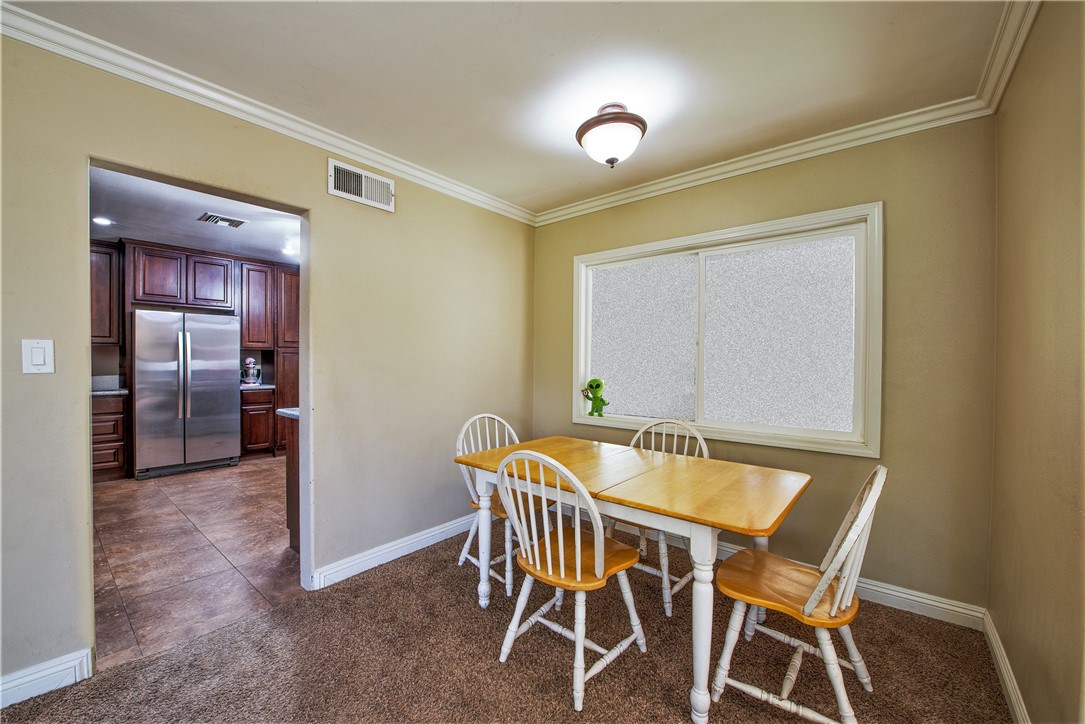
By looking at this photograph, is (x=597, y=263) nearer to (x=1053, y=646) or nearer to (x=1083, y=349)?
(x=1083, y=349)

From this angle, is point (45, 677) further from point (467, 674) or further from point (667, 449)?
point (667, 449)

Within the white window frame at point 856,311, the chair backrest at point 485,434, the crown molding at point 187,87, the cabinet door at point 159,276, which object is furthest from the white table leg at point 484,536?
the cabinet door at point 159,276

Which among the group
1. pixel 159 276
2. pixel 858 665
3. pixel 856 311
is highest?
pixel 159 276

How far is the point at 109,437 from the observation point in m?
4.57

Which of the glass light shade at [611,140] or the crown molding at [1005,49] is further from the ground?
the crown molding at [1005,49]

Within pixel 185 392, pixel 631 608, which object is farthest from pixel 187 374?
pixel 631 608

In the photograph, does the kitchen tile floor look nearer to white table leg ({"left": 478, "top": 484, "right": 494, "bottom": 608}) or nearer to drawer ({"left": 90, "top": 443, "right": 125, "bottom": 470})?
drawer ({"left": 90, "top": 443, "right": 125, "bottom": 470})

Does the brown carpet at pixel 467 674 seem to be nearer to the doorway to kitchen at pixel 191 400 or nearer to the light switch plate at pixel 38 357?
the doorway to kitchen at pixel 191 400

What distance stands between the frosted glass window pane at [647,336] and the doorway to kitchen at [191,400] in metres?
2.19

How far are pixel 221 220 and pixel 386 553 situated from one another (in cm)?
337

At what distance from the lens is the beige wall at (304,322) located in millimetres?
1665

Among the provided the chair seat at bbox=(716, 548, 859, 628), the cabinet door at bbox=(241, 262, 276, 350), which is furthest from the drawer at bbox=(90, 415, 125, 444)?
the chair seat at bbox=(716, 548, 859, 628)

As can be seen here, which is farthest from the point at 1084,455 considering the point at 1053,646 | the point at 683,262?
the point at 683,262

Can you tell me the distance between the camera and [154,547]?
299 centimetres
